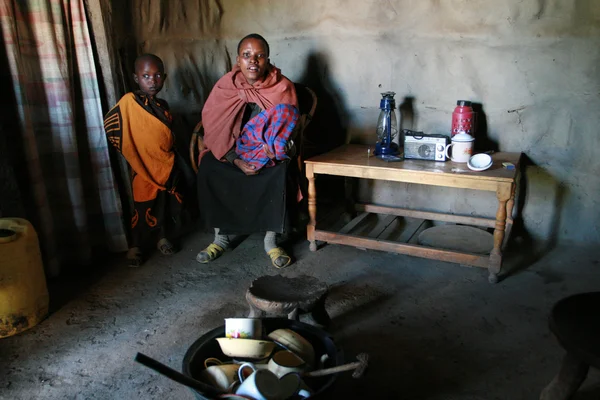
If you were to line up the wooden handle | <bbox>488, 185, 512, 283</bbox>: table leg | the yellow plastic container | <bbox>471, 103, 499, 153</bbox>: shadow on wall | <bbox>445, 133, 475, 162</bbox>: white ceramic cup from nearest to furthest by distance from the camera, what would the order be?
the wooden handle < the yellow plastic container < <bbox>488, 185, 512, 283</bbox>: table leg < <bbox>445, 133, 475, 162</bbox>: white ceramic cup < <bbox>471, 103, 499, 153</bbox>: shadow on wall

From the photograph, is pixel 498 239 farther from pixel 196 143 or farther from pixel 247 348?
pixel 196 143

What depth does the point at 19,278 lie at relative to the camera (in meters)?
2.04

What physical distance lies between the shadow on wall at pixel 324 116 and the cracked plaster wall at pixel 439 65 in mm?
10

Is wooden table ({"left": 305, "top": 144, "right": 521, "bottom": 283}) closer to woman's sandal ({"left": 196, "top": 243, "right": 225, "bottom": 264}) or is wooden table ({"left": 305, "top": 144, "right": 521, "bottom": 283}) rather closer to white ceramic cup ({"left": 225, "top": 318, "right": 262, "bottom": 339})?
woman's sandal ({"left": 196, "top": 243, "right": 225, "bottom": 264})

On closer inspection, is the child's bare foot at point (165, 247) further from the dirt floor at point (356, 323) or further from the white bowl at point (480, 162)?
the white bowl at point (480, 162)

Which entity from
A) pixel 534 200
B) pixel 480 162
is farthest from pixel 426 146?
pixel 534 200

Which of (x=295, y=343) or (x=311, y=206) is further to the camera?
(x=311, y=206)

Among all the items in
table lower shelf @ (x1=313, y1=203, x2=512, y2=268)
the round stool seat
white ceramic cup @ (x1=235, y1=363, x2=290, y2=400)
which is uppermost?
the round stool seat

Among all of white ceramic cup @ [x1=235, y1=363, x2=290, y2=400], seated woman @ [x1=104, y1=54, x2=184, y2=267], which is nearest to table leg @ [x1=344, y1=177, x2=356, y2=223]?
seated woman @ [x1=104, y1=54, x2=184, y2=267]

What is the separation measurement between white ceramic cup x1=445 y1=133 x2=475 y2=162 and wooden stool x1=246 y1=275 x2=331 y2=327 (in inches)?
45.5

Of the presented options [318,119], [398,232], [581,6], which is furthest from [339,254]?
[581,6]

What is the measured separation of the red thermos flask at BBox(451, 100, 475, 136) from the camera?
2.70 m

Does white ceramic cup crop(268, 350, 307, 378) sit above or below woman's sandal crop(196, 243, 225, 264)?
above

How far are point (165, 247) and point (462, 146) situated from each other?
1.84 metres
